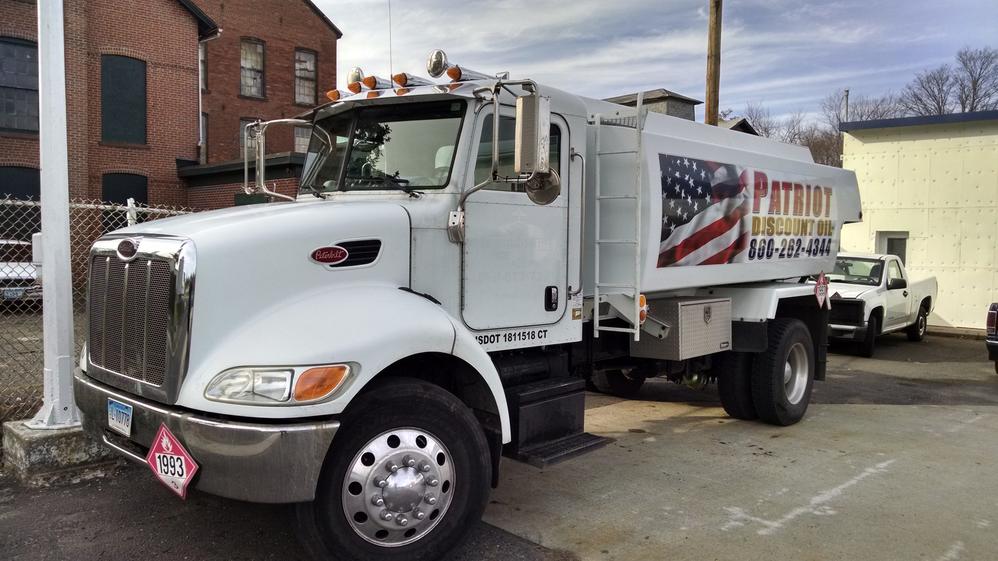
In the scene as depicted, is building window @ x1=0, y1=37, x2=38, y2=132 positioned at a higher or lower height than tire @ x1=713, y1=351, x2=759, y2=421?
higher

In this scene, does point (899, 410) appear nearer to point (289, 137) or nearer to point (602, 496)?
point (602, 496)

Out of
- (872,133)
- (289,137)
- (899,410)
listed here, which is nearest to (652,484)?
(899,410)

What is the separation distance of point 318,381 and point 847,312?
10.8 metres

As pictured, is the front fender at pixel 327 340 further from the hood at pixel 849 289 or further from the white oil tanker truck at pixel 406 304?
the hood at pixel 849 289

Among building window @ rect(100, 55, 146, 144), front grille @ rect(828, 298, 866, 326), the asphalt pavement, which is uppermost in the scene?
building window @ rect(100, 55, 146, 144)

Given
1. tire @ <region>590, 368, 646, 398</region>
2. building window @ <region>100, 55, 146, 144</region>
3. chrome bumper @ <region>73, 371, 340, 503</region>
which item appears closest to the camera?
chrome bumper @ <region>73, 371, 340, 503</region>

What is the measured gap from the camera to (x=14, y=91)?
60.9 ft

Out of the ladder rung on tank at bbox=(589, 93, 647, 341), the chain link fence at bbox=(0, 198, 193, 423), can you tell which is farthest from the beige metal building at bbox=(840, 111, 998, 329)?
the chain link fence at bbox=(0, 198, 193, 423)

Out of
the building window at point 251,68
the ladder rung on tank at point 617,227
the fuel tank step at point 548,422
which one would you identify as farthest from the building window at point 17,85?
the fuel tank step at point 548,422

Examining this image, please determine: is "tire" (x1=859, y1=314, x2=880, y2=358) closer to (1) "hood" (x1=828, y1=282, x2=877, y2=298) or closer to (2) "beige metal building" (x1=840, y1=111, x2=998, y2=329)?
(1) "hood" (x1=828, y1=282, x2=877, y2=298)

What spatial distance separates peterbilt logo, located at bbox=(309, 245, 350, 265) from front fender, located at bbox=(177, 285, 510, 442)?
0.13 m

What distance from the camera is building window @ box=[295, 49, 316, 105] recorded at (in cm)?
2942

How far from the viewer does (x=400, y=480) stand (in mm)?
3494

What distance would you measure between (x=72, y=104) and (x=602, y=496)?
19123 mm
